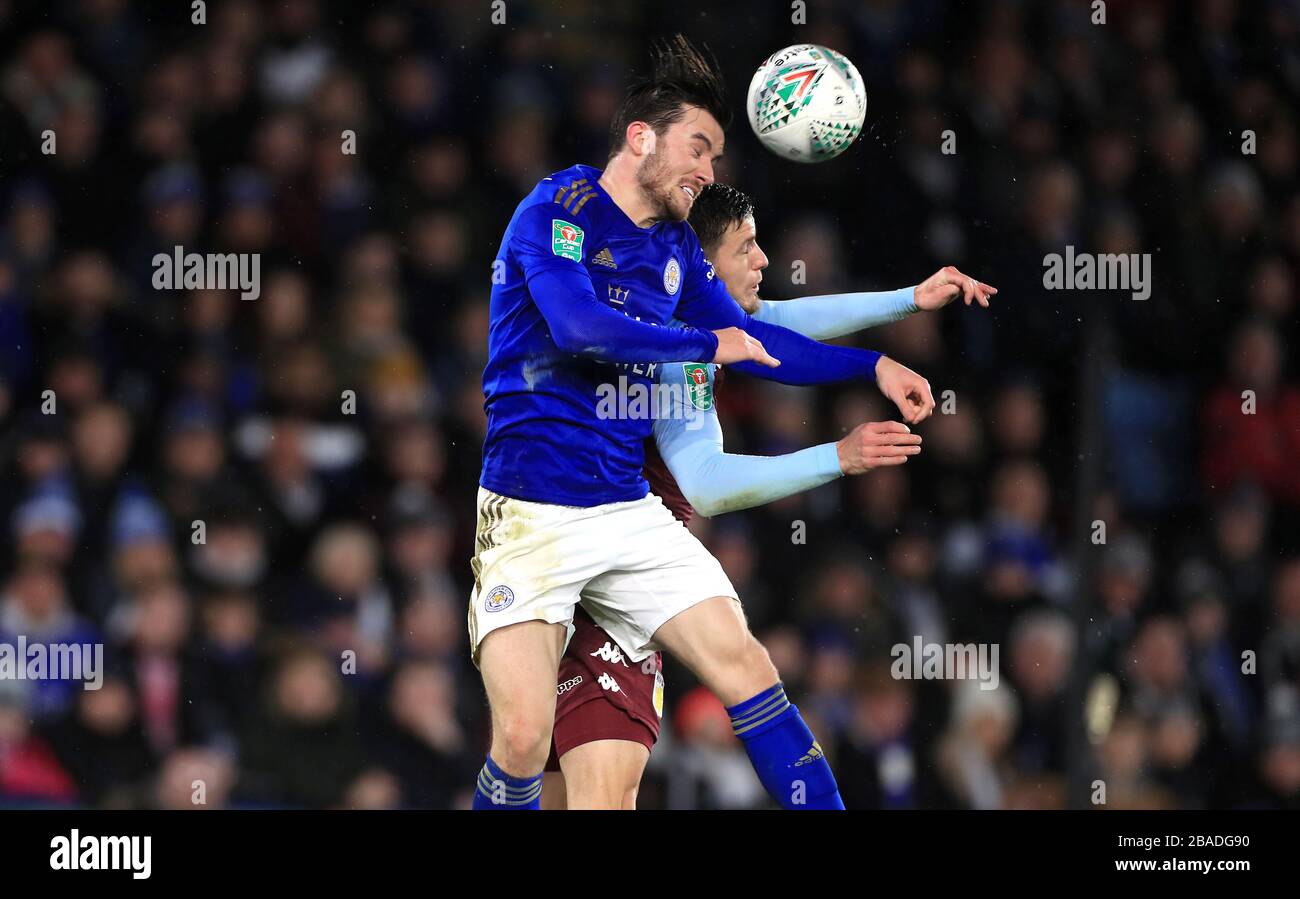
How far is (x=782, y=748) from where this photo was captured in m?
3.84

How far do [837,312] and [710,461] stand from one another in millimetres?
650

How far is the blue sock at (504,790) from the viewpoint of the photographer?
12.6 ft

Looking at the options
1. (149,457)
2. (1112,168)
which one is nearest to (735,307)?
(149,457)

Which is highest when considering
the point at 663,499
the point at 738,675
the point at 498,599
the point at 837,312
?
the point at 837,312

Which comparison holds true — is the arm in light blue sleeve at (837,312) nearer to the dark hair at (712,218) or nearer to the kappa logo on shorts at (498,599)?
the dark hair at (712,218)

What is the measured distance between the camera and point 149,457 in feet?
19.4

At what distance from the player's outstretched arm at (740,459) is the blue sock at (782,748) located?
466 mm

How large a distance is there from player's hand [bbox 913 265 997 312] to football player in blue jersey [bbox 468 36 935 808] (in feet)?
0.92

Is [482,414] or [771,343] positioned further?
[482,414]

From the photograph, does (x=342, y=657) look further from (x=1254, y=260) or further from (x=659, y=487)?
(x=1254, y=260)

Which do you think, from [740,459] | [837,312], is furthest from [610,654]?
[837,312]

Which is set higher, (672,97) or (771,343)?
(672,97)

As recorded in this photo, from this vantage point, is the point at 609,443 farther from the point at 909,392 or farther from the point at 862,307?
the point at 862,307

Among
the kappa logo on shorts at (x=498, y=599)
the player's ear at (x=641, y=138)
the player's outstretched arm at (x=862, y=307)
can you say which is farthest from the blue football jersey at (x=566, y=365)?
the player's outstretched arm at (x=862, y=307)
